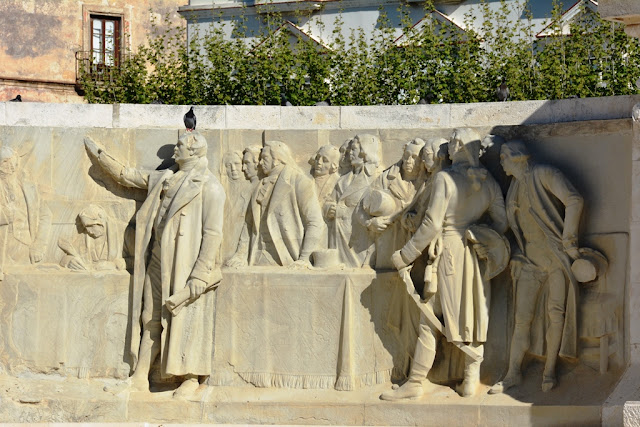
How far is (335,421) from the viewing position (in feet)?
51.3

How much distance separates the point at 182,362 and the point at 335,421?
67.1 inches

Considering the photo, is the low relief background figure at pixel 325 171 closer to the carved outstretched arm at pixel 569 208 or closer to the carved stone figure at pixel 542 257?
the carved stone figure at pixel 542 257

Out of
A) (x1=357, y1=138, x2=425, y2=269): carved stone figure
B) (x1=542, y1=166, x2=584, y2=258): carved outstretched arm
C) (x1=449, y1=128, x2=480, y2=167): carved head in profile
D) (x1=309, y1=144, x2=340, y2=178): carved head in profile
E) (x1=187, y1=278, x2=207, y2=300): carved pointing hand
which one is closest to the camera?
(x1=542, y1=166, x2=584, y2=258): carved outstretched arm

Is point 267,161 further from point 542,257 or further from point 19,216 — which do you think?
point 542,257

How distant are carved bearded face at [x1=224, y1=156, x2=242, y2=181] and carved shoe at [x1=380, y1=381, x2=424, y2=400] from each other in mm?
2866

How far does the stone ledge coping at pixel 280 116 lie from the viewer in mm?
16219

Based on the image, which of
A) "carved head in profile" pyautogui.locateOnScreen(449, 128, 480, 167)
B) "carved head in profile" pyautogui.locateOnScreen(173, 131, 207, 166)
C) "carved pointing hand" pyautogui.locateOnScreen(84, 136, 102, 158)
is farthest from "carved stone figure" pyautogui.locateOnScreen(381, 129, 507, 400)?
"carved pointing hand" pyautogui.locateOnScreen(84, 136, 102, 158)

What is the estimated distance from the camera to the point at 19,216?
53.7ft

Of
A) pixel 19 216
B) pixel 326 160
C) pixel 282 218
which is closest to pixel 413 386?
pixel 282 218

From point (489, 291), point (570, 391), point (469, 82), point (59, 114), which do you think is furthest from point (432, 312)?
point (469, 82)

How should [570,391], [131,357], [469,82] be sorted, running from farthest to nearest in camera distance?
1. [469,82]
2. [131,357]
3. [570,391]

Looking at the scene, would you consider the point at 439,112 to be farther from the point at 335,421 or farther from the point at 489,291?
the point at 335,421

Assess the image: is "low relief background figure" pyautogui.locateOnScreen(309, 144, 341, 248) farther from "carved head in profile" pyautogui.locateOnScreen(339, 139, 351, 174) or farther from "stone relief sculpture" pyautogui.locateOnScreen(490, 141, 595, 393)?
"stone relief sculpture" pyautogui.locateOnScreen(490, 141, 595, 393)

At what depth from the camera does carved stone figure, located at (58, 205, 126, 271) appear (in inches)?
645
